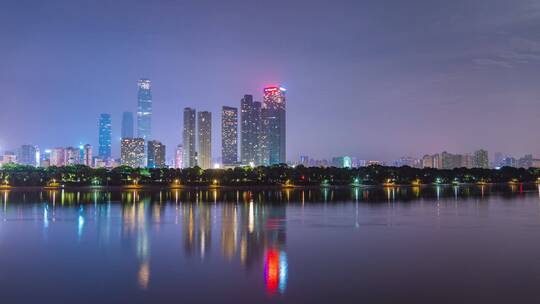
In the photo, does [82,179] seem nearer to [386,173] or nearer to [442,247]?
[386,173]

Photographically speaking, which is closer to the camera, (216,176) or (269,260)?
(269,260)

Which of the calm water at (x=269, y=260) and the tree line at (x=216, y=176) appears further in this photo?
the tree line at (x=216, y=176)

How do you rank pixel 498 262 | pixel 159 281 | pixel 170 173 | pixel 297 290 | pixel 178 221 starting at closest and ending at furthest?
pixel 297 290
pixel 159 281
pixel 498 262
pixel 178 221
pixel 170 173

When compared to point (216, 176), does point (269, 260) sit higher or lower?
lower

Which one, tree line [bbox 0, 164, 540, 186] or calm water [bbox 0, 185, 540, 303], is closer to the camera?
calm water [bbox 0, 185, 540, 303]

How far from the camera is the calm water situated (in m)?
15.8

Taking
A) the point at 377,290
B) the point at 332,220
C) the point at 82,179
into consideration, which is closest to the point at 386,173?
the point at 82,179

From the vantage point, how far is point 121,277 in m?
17.9

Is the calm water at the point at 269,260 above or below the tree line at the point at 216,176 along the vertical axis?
below

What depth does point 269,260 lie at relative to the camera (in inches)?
813

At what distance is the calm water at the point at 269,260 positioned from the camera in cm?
1576

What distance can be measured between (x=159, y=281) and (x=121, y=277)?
1540 mm

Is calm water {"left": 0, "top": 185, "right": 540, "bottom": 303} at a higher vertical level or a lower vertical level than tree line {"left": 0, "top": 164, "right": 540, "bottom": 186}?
lower

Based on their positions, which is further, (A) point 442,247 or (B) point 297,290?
(A) point 442,247
